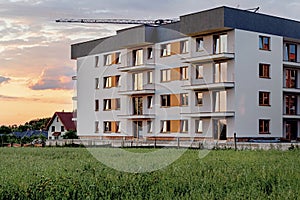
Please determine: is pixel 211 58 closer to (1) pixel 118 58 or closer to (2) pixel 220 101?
(2) pixel 220 101

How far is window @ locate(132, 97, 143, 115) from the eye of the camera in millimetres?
59062

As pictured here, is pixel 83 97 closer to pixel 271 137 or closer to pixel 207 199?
pixel 271 137

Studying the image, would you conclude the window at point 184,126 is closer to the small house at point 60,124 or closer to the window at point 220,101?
the window at point 220,101

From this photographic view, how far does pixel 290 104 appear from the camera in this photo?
53031mm

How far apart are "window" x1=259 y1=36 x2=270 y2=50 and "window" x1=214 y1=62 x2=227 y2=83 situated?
3.71m

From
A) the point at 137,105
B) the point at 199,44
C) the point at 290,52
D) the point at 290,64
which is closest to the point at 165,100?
the point at 137,105

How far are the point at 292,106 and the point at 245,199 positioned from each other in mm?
42583

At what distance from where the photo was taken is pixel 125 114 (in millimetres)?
61188

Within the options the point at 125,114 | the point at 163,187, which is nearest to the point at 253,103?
the point at 125,114

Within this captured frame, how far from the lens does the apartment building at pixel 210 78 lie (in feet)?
159

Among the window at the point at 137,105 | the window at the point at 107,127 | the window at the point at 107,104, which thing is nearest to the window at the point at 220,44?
the window at the point at 137,105

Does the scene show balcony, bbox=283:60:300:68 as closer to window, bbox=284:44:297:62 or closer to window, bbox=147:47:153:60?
window, bbox=284:44:297:62

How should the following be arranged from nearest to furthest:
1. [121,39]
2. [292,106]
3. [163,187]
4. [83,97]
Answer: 1. [163,187]
2. [292,106]
3. [121,39]
4. [83,97]

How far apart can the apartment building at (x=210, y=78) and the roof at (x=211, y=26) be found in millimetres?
82
